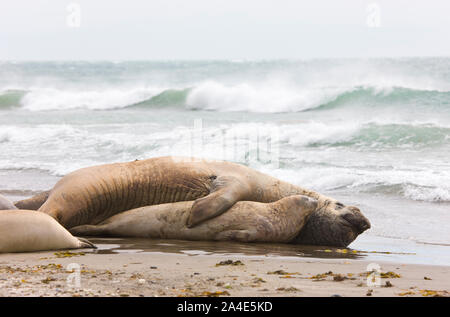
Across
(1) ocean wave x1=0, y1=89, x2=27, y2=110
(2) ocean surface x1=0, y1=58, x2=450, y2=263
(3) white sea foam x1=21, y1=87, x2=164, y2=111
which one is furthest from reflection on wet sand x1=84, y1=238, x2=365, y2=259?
(1) ocean wave x1=0, y1=89, x2=27, y2=110

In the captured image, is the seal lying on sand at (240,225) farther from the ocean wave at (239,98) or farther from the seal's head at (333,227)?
the ocean wave at (239,98)

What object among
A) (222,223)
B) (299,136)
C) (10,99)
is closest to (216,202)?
(222,223)

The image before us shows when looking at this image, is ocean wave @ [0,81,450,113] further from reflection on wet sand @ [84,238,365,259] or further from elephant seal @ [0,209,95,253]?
elephant seal @ [0,209,95,253]

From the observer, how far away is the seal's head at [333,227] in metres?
7.69

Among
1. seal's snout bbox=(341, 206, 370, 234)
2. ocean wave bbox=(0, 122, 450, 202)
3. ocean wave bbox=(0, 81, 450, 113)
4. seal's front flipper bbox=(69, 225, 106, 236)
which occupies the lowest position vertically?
seal's front flipper bbox=(69, 225, 106, 236)

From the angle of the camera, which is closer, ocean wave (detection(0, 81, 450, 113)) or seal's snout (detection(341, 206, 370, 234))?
seal's snout (detection(341, 206, 370, 234))

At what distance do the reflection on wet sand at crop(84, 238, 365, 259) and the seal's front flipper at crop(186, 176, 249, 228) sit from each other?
0.91 feet

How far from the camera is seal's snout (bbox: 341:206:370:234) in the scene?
7660mm

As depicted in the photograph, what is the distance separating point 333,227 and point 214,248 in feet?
4.98

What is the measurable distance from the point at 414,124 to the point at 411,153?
3.91 m

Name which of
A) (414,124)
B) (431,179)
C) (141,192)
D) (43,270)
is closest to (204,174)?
(141,192)
